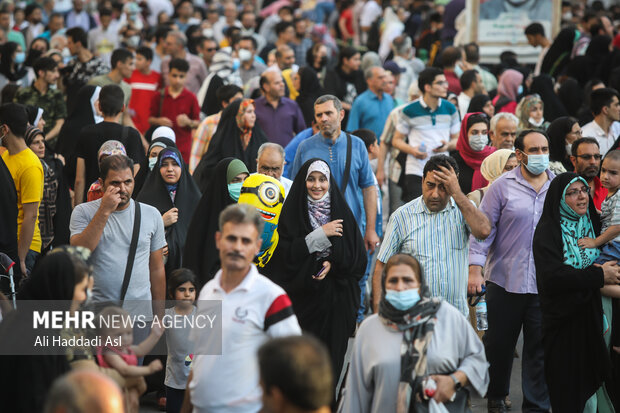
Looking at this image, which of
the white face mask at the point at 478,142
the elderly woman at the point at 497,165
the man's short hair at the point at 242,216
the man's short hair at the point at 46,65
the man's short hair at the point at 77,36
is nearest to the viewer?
the man's short hair at the point at 242,216

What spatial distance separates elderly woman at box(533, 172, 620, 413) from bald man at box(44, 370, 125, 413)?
3.66 metres

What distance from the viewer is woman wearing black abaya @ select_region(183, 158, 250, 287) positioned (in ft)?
22.5

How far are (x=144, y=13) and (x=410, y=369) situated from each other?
17.2 meters

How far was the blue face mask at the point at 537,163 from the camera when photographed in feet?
22.2

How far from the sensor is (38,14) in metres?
18.6

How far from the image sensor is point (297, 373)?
3.23 metres

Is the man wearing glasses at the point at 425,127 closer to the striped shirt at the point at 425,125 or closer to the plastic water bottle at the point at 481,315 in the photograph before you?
the striped shirt at the point at 425,125

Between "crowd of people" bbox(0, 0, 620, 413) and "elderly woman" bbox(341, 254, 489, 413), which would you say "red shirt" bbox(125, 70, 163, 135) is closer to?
"crowd of people" bbox(0, 0, 620, 413)

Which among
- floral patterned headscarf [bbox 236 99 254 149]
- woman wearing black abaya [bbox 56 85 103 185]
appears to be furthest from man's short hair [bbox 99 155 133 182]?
woman wearing black abaya [bbox 56 85 103 185]

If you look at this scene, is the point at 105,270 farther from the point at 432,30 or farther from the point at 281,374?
the point at 432,30

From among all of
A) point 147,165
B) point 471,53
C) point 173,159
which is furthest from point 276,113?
point 173,159

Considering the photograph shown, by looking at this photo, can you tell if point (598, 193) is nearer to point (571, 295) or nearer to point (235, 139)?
point (571, 295)

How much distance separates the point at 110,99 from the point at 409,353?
467 centimetres

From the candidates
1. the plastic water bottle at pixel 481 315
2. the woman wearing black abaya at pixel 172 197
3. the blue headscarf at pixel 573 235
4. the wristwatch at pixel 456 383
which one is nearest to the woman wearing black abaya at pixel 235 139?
the woman wearing black abaya at pixel 172 197
